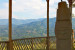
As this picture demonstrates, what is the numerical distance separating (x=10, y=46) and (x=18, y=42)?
0.63 m

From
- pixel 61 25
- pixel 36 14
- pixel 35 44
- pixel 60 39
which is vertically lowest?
pixel 35 44

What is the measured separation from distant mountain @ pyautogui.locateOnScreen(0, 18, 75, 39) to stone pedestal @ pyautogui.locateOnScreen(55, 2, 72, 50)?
881 centimetres

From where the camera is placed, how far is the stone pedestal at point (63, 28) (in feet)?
7.30

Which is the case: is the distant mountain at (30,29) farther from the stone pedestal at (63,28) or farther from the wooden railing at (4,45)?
the stone pedestal at (63,28)

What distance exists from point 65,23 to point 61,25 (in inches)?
3.9

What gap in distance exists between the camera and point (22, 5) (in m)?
14.6

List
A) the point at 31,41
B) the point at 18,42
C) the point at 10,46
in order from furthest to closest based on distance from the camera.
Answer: the point at 31,41 < the point at 18,42 < the point at 10,46

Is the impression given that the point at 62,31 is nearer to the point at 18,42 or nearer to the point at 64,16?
the point at 64,16

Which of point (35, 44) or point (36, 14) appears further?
point (36, 14)

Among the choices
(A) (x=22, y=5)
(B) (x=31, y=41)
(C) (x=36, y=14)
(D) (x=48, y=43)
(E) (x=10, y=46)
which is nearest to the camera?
(E) (x=10, y=46)

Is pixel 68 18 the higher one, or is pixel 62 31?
pixel 68 18

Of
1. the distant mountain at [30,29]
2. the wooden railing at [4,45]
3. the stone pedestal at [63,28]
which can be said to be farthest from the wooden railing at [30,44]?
the distant mountain at [30,29]

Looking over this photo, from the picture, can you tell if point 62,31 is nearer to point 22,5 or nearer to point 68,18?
point 68,18

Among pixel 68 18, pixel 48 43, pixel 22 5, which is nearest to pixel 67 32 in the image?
pixel 68 18
